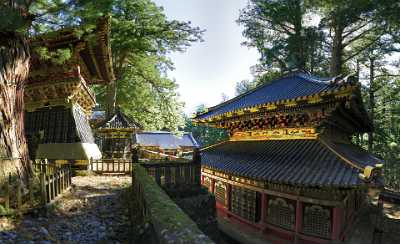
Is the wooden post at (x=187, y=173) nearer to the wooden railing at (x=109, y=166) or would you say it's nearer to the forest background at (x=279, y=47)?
the wooden railing at (x=109, y=166)

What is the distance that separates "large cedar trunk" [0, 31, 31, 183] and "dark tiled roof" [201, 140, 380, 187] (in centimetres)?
723

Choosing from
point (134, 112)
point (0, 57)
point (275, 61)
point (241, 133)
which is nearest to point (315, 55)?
point (275, 61)

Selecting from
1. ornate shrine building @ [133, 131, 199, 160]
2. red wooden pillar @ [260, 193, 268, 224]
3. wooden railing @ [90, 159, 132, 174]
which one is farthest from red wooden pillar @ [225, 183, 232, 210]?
ornate shrine building @ [133, 131, 199, 160]

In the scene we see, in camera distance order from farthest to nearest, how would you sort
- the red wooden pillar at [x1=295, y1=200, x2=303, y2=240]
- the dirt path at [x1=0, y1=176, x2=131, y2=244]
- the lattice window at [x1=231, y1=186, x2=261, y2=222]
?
the lattice window at [x1=231, y1=186, x2=261, y2=222]
the red wooden pillar at [x1=295, y1=200, x2=303, y2=240]
the dirt path at [x1=0, y1=176, x2=131, y2=244]

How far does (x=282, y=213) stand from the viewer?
947 cm

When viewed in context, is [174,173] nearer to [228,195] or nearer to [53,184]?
[53,184]

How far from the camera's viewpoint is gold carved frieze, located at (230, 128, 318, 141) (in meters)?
9.87

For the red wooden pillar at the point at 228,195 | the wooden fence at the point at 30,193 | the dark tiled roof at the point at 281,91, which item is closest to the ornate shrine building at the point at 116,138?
the dark tiled roof at the point at 281,91

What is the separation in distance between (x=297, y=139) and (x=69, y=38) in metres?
10.1

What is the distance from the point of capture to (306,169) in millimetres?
8102

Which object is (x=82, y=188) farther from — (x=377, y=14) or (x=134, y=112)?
(x=377, y=14)

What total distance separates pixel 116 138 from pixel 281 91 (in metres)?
18.1

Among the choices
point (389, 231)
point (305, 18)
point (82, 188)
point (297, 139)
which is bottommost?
point (389, 231)

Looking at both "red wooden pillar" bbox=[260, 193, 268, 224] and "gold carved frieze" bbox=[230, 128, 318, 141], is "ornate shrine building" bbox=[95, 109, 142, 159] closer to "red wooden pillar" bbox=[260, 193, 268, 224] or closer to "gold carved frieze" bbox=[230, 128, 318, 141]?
"gold carved frieze" bbox=[230, 128, 318, 141]
